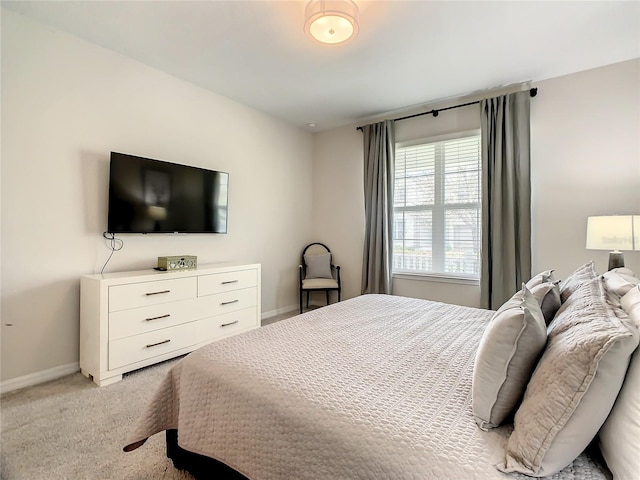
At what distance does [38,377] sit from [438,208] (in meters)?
4.03

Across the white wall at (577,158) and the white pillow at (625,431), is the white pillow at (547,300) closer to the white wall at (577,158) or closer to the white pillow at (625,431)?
the white pillow at (625,431)

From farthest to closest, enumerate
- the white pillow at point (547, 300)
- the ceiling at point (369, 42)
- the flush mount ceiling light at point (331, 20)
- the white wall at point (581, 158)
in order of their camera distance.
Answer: the white wall at point (581, 158) → the ceiling at point (369, 42) → the flush mount ceiling light at point (331, 20) → the white pillow at point (547, 300)

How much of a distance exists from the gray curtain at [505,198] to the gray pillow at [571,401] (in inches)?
102

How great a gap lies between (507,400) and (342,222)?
3661mm

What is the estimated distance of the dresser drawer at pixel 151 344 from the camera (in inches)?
91.7

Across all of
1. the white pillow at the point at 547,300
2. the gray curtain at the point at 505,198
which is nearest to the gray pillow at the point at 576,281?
the white pillow at the point at 547,300

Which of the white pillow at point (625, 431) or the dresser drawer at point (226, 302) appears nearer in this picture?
the white pillow at point (625, 431)

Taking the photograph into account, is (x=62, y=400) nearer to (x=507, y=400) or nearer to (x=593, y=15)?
(x=507, y=400)

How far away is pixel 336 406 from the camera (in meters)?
0.96

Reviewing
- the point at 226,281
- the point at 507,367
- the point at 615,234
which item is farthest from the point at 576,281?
the point at 226,281

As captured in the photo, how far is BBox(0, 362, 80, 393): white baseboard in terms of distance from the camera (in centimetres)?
219

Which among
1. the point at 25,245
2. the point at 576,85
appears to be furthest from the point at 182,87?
the point at 576,85

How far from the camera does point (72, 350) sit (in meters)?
2.49

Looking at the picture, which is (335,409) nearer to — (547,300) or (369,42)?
(547,300)
